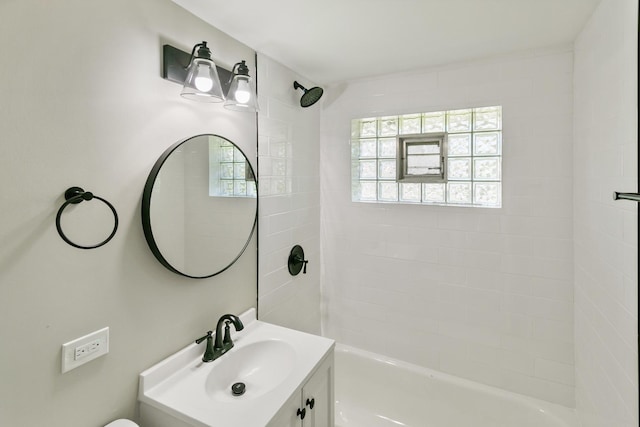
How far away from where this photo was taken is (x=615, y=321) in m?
1.32

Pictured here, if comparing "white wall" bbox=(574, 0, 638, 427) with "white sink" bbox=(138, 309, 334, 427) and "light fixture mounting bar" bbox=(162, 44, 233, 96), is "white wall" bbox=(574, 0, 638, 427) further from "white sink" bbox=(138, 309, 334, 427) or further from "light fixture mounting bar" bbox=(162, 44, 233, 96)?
"light fixture mounting bar" bbox=(162, 44, 233, 96)

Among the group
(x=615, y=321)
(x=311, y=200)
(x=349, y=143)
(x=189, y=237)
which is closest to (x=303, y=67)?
(x=349, y=143)

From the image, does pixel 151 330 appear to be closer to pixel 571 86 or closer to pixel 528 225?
pixel 528 225

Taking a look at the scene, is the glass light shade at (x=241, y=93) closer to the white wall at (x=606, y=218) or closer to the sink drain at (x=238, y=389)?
the sink drain at (x=238, y=389)

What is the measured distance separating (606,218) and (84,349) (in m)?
2.09

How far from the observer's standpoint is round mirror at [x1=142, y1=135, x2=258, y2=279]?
1.33 meters

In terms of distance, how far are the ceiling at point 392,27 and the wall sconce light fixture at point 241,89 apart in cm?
24

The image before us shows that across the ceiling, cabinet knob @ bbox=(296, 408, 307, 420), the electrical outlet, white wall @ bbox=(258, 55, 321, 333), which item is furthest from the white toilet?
the ceiling

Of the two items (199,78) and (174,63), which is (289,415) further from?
(174,63)

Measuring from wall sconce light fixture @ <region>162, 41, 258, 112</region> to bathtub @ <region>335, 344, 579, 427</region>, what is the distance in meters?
1.98

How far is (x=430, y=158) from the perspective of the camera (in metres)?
2.30

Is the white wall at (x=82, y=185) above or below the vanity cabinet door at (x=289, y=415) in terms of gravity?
above

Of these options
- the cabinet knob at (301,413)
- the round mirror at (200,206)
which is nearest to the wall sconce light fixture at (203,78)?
the round mirror at (200,206)

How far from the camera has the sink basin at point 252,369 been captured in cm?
145
